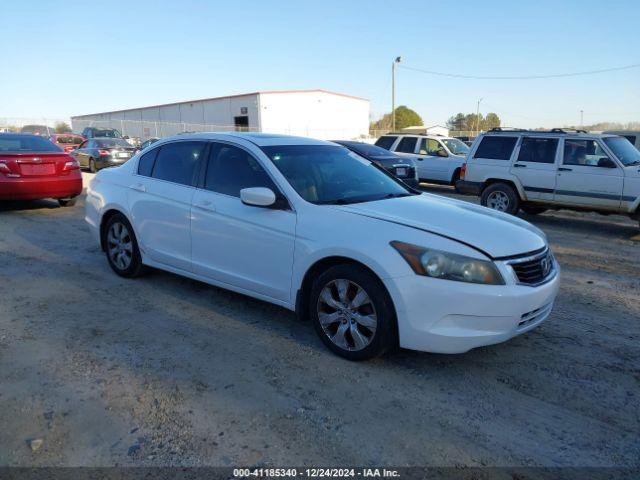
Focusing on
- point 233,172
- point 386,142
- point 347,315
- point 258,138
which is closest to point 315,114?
point 386,142

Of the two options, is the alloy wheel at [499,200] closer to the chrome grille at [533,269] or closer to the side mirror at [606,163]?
the side mirror at [606,163]

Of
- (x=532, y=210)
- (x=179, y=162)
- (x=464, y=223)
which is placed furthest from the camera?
(x=532, y=210)

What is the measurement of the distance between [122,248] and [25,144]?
18.2 ft

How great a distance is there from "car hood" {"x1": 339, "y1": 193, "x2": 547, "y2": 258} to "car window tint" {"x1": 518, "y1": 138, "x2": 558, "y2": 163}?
237 inches

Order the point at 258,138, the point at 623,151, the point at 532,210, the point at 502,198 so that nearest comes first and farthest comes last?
the point at 258,138
the point at 623,151
the point at 502,198
the point at 532,210

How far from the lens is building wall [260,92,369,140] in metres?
47.8

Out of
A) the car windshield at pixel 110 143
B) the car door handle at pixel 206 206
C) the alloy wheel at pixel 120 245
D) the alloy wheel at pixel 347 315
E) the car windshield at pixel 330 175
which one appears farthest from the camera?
the car windshield at pixel 110 143

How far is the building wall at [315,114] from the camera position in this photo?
4778cm

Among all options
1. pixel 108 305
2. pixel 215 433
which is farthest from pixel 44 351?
pixel 215 433

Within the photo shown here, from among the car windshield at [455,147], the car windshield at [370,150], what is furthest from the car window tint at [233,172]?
the car windshield at [455,147]

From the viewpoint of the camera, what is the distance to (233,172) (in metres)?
4.60

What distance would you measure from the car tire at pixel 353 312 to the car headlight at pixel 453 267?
312mm

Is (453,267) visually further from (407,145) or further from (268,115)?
(268,115)

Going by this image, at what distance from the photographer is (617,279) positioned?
606cm
